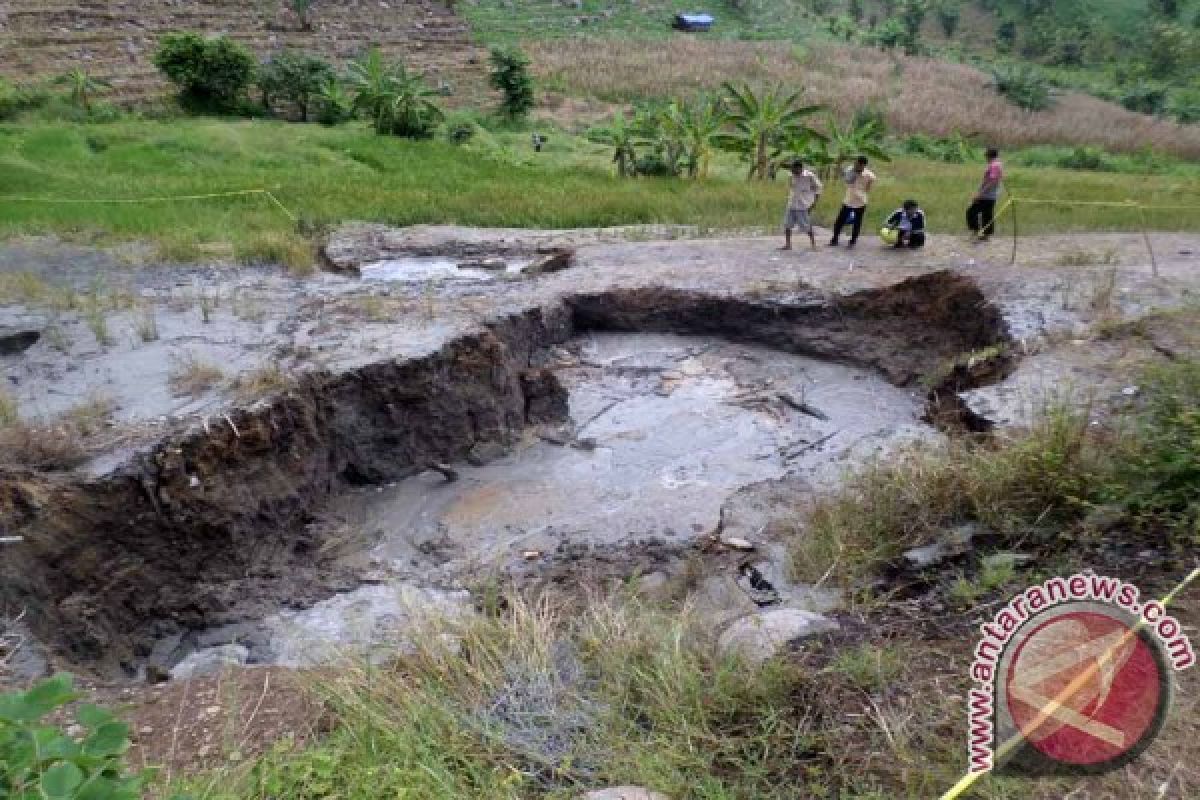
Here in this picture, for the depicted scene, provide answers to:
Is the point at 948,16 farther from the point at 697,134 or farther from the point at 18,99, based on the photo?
the point at 18,99

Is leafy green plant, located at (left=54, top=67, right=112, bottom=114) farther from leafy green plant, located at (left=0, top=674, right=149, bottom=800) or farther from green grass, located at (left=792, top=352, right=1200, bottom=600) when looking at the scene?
leafy green plant, located at (left=0, top=674, right=149, bottom=800)

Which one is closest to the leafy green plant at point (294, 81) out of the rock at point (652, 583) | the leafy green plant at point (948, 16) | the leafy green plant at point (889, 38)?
the rock at point (652, 583)

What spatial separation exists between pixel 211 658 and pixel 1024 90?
32.9 metres

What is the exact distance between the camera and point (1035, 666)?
286cm

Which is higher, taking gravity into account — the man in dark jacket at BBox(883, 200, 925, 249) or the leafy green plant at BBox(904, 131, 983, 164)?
the man in dark jacket at BBox(883, 200, 925, 249)

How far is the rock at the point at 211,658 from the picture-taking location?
16.8 ft

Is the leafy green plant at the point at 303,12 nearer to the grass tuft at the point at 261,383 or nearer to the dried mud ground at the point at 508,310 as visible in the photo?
the dried mud ground at the point at 508,310

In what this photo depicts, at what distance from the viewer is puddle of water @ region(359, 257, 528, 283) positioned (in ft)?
32.2

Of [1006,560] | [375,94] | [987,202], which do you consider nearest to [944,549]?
[1006,560]

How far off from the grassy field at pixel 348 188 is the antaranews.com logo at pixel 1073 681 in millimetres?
8805

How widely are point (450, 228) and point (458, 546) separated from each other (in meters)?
6.54

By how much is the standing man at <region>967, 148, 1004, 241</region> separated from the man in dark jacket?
0.93m

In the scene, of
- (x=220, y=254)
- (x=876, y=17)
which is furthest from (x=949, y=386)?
(x=876, y=17)

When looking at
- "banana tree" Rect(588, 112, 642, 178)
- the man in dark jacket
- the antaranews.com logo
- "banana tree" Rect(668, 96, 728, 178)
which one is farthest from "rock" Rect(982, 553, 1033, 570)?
"banana tree" Rect(668, 96, 728, 178)
